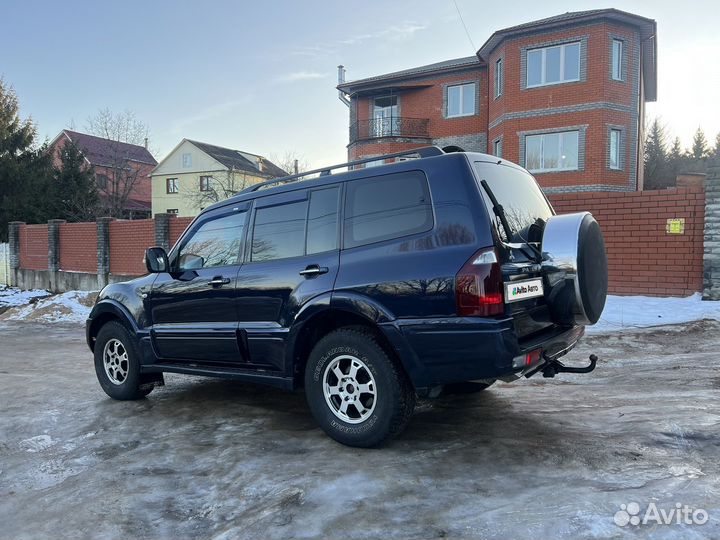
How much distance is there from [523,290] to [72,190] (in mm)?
29483

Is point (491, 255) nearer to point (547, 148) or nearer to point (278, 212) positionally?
point (278, 212)

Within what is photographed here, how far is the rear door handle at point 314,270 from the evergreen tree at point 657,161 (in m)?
51.9

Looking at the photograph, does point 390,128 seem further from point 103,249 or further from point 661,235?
point 661,235

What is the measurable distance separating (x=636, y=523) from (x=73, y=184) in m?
30.5

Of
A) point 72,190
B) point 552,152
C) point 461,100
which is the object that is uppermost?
point 461,100

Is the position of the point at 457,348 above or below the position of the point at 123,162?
below

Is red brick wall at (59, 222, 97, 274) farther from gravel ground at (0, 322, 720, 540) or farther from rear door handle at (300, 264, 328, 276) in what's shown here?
rear door handle at (300, 264, 328, 276)

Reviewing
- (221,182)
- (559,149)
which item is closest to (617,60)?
(559,149)

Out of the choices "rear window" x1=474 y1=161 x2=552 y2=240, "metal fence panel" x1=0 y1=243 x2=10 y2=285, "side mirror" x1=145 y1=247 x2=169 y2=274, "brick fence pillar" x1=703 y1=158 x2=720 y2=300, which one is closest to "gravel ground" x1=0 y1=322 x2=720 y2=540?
"side mirror" x1=145 y1=247 x2=169 y2=274

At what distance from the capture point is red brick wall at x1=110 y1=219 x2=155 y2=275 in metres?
16.8

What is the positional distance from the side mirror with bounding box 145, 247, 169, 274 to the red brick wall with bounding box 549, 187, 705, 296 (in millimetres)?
7329

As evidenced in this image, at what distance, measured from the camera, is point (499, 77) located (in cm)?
2148

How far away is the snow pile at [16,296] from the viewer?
58.4ft

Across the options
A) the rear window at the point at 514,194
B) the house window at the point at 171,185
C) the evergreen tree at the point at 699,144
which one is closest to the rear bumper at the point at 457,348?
the rear window at the point at 514,194
